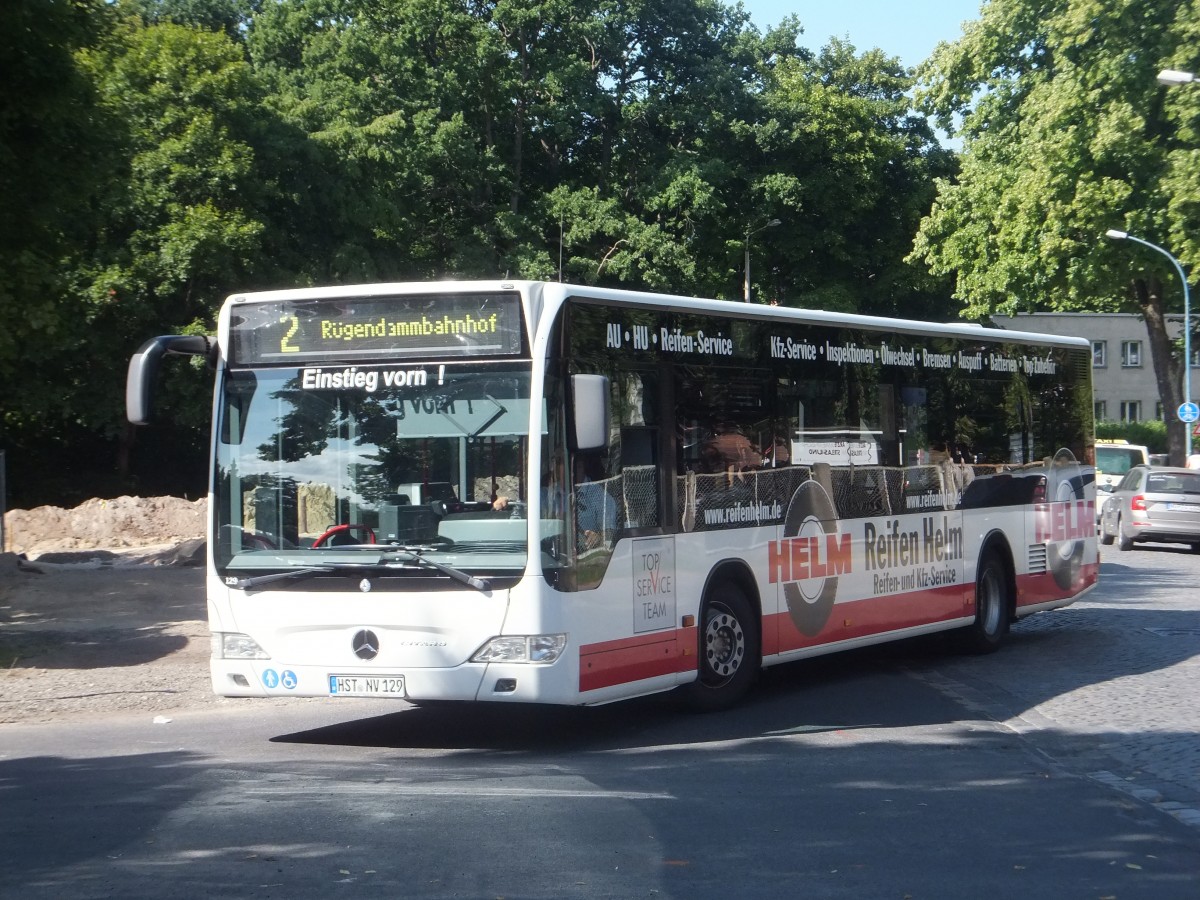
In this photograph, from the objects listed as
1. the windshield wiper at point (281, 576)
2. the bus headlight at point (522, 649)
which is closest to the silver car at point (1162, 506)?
the bus headlight at point (522, 649)

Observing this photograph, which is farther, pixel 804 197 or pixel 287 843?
pixel 804 197

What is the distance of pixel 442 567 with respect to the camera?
9000 millimetres

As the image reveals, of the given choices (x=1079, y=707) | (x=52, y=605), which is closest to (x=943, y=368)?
(x=1079, y=707)

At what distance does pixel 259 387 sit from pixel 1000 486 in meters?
8.10

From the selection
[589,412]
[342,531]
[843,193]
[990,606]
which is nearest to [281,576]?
[342,531]

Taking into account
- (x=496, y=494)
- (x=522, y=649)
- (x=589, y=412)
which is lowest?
(x=522, y=649)

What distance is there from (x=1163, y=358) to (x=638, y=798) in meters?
39.4

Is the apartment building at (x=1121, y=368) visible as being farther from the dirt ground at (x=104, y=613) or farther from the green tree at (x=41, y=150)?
the green tree at (x=41, y=150)

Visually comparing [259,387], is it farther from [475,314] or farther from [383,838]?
[383,838]

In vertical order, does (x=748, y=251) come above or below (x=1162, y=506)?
above

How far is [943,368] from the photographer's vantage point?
13.9 m

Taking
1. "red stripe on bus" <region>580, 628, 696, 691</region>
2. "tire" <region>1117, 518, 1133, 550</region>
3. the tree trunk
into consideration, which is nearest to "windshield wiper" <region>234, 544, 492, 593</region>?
"red stripe on bus" <region>580, 628, 696, 691</region>

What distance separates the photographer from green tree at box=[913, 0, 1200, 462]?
39.6 metres

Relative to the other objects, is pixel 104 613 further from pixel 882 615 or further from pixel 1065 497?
pixel 1065 497
